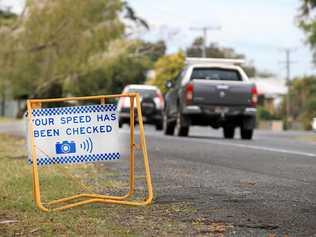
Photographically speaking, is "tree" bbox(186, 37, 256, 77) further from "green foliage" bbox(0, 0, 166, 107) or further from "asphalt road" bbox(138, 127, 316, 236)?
"asphalt road" bbox(138, 127, 316, 236)

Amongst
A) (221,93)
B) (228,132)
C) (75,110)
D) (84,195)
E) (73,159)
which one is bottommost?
(228,132)

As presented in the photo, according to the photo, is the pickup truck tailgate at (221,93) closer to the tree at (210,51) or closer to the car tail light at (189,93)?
A: the car tail light at (189,93)

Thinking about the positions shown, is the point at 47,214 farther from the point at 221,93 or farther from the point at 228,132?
the point at 228,132

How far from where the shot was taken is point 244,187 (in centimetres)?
1091

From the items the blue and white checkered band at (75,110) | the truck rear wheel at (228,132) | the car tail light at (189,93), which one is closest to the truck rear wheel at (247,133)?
the truck rear wheel at (228,132)

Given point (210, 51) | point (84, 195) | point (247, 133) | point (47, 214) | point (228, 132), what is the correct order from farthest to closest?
point (210, 51) < point (228, 132) < point (247, 133) < point (84, 195) < point (47, 214)

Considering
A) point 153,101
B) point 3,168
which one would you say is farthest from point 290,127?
point 3,168

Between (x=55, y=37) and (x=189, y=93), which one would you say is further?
(x=55, y=37)

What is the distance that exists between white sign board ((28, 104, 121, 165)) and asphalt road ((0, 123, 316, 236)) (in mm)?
1017

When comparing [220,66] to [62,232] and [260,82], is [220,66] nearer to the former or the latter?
[62,232]

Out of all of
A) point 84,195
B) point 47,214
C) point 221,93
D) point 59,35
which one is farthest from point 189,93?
point 47,214

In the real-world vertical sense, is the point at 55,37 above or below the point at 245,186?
above

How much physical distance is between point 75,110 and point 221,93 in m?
15.6

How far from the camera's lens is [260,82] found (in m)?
134
